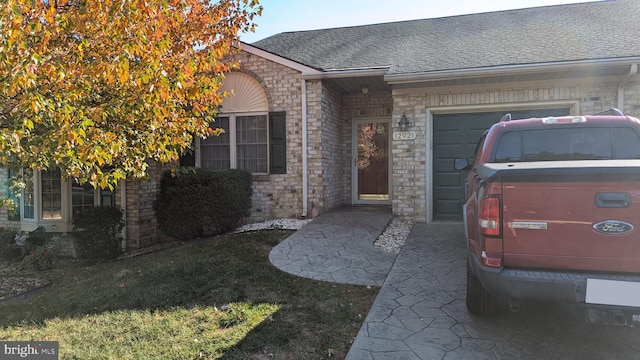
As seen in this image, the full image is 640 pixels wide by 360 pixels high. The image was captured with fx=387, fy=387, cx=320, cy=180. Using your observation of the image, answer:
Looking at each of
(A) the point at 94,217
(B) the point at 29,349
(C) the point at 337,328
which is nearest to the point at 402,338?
(C) the point at 337,328

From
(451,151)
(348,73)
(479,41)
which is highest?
(479,41)

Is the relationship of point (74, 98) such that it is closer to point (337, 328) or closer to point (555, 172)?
point (337, 328)

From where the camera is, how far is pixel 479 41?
895 cm

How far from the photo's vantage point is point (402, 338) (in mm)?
3523

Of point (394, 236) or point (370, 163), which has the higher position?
point (370, 163)

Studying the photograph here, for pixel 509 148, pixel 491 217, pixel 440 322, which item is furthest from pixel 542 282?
pixel 509 148

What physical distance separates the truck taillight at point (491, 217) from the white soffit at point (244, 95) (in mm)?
7124

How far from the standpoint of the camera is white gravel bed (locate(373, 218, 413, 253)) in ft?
22.3

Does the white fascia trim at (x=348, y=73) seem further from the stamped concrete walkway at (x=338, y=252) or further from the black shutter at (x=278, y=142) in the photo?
the stamped concrete walkway at (x=338, y=252)

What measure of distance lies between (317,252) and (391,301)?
222cm

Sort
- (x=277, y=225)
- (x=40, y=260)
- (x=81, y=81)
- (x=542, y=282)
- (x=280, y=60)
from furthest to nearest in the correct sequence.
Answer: (x=280, y=60) → (x=277, y=225) → (x=40, y=260) → (x=81, y=81) → (x=542, y=282)

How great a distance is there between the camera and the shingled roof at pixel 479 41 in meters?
7.47

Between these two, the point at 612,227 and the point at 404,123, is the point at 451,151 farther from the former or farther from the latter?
the point at 612,227

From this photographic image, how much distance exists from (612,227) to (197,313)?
3948mm
